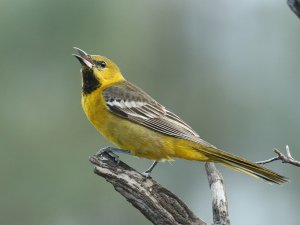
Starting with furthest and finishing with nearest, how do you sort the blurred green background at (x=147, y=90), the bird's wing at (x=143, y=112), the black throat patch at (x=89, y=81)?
the blurred green background at (x=147, y=90), the black throat patch at (x=89, y=81), the bird's wing at (x=143, y=112)

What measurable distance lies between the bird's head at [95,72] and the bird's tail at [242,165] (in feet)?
5.13

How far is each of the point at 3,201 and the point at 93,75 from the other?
7743 mm

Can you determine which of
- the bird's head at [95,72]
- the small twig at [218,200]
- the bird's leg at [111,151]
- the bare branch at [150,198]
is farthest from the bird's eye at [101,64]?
the bare branch at [150,198]

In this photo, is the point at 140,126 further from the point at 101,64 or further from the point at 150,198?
the point at 150,198

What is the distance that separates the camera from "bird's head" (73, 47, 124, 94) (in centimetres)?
891

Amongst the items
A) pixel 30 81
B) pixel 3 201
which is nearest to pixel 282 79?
pixel 30 81

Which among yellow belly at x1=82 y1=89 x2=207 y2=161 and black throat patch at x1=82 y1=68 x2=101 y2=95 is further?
black throat patch at x1=82 y1=68 x2=101 y2=95

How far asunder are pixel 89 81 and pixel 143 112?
2.52 ft

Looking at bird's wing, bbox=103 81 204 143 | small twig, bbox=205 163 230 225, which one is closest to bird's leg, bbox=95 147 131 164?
bird's wing, bbox=103 81 204 143

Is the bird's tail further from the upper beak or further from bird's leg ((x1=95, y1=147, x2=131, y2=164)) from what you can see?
the upper beak

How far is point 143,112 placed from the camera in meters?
8.53

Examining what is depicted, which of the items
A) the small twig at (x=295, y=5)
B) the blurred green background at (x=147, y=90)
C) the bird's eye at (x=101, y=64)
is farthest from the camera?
the blurred green background at (x=147, y=90)

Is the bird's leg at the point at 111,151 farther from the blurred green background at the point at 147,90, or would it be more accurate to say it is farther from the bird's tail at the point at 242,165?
the blurred green background at the point at 147,90

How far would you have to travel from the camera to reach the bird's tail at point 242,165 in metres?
7.38
